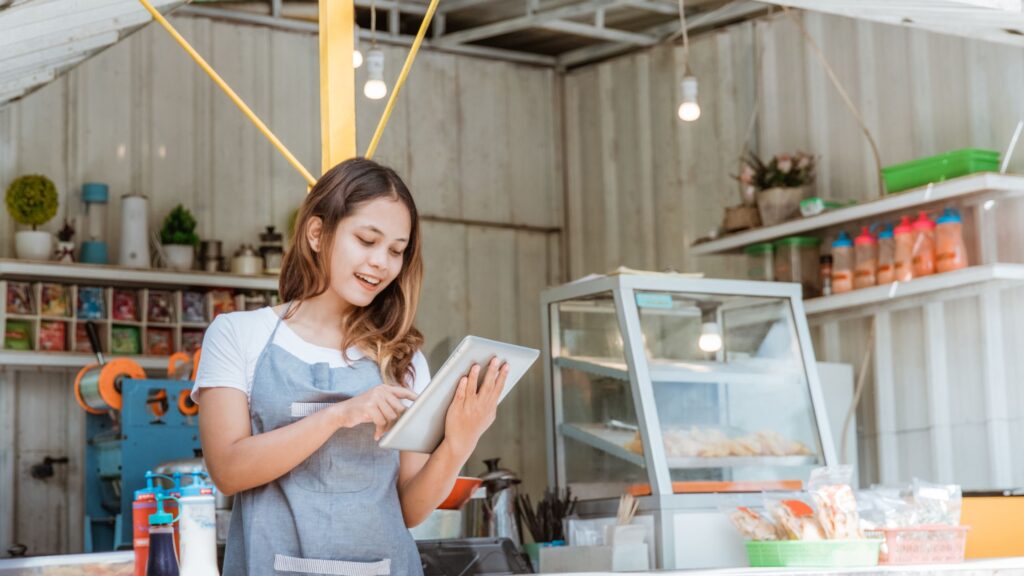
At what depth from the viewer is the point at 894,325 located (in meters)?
6.95

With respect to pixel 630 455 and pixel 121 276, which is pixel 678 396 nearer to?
pixel 630 455

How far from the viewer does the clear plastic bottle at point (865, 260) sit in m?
6.71

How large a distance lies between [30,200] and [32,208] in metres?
0.04

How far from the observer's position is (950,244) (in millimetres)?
6328

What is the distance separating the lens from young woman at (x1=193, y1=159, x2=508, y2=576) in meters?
2.20

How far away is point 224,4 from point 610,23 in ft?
7.96

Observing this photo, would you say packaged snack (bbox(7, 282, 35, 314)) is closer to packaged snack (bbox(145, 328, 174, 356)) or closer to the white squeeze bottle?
packaged snack (bbox(145, 328, 174, 356))

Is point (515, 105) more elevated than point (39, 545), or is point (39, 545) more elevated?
point (515, 105)

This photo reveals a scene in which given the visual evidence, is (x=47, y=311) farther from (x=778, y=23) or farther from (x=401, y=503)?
(x=401, y=503)

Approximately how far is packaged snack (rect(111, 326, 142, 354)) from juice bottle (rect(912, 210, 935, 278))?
4110mm

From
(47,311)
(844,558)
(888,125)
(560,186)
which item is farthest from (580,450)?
(560,186)

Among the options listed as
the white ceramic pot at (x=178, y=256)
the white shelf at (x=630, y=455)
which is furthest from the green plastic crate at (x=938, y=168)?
the white ceramic pot at (x=178, y=256)

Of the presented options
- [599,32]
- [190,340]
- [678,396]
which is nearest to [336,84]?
[678,396]

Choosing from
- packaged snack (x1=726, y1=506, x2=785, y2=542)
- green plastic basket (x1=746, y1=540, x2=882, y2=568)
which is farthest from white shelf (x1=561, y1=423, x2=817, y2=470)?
green plastic basket (x1=746, y1=540, x2=882, y2=568)
